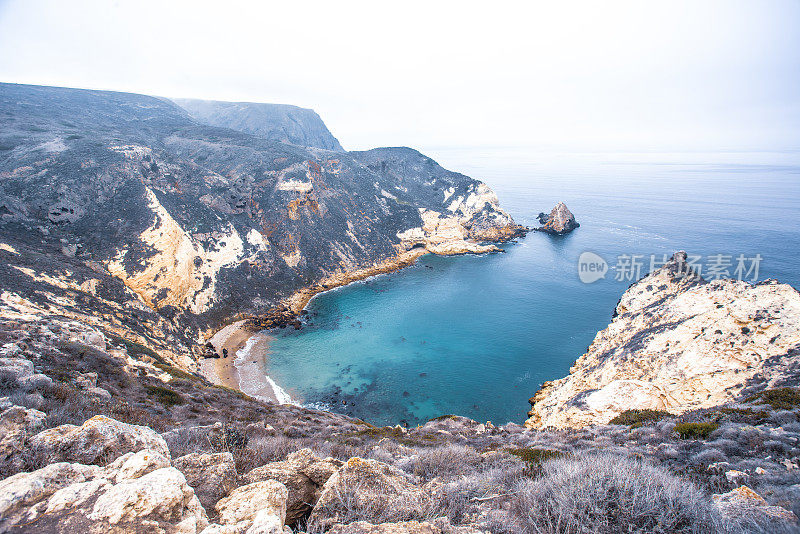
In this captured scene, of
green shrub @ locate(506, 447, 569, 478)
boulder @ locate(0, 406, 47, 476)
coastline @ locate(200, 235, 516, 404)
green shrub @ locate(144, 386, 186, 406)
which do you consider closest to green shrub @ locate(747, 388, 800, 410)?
green shrub @ locate(506, 447, 569, 478)

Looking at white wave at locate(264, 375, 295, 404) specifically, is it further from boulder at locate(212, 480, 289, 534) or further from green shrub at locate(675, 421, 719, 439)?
green shrub at locate(675, 421, 719, 439)

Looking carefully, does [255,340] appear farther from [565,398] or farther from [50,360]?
[565,398]

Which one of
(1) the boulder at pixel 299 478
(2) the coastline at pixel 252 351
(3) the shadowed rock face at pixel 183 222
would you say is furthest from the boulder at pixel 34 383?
(2) the coastline at pixel 252 351

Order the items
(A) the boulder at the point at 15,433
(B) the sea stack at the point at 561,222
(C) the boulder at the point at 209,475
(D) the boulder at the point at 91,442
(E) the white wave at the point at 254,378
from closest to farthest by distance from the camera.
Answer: (A) the boulder at the point at 15,433 → (C) the boulder at the point at 209,475 → (D) the boulder at the point at 91,442 → (E) the white wave at the point at 254,378 → (B) the sea stack at the point at 561,222

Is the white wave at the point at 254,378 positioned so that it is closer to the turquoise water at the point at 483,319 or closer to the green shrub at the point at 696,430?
the turquoise water at the point at 483,319

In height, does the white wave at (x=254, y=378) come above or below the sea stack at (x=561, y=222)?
below

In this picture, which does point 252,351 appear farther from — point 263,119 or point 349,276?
point 263,119

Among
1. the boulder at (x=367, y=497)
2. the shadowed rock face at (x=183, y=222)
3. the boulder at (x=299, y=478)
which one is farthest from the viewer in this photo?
the shadowed rock face at (x=183, y=222)
